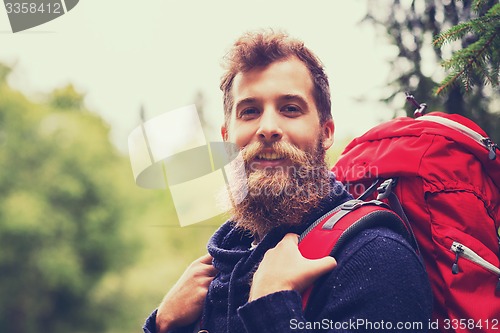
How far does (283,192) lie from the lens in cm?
219

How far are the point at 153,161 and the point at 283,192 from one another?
3.54 feet

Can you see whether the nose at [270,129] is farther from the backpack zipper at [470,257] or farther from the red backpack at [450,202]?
the backpack zipper at [470,257]

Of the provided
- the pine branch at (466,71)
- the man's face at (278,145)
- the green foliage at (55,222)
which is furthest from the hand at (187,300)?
the green foliage at (55,222)

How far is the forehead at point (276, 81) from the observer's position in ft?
7.42

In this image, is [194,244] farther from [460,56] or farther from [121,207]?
[460,56]

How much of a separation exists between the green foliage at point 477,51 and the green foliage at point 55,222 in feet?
91.6

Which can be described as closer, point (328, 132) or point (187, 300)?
point (187, 300)

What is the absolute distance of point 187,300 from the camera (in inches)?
89.7

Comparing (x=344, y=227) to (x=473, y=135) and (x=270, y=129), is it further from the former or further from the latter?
(x=473, y=135)

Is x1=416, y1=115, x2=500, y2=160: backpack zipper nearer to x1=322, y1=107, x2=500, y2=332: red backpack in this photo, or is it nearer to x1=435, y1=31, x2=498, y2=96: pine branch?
x1=322, y1=107, x2=500, y2=332: red backpack

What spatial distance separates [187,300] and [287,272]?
25.6 inches

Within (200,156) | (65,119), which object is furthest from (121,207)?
(200,156)

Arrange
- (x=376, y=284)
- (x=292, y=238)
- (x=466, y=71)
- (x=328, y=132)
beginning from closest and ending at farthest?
(x=376, y=284) → (x=292, y=238) → (x=466, y=71) → (x=328, y=132)

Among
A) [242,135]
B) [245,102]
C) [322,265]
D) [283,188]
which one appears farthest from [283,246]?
[245,102]
